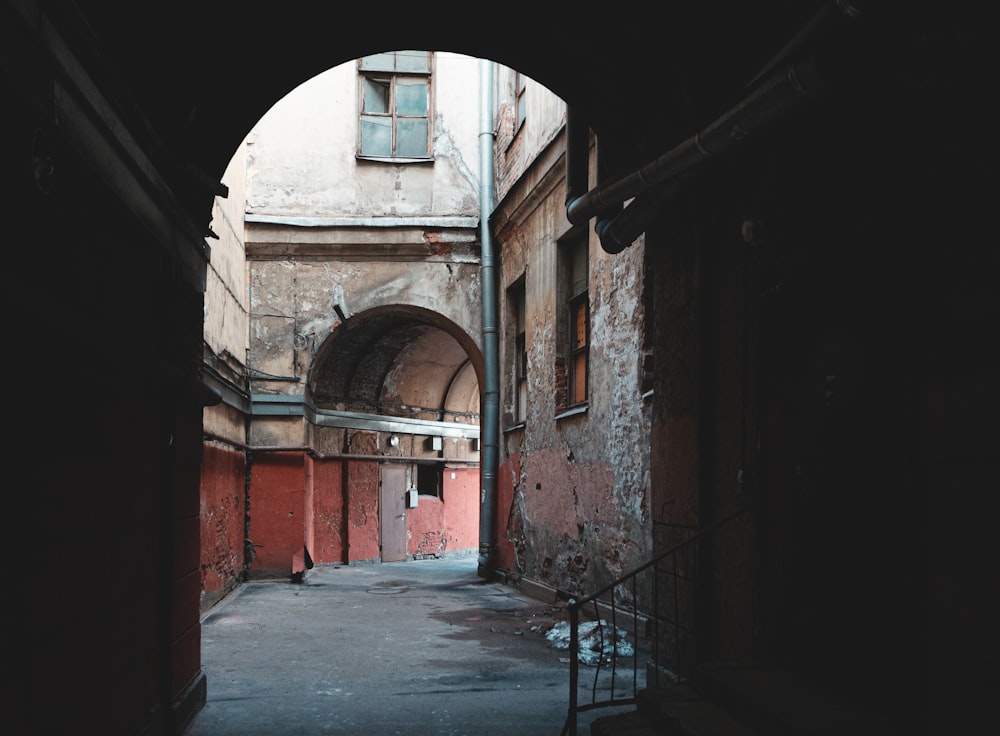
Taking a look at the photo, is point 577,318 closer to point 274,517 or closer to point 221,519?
point 221,519

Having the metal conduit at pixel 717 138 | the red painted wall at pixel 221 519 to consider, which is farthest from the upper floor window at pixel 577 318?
the red painted wall at pixel 221 519

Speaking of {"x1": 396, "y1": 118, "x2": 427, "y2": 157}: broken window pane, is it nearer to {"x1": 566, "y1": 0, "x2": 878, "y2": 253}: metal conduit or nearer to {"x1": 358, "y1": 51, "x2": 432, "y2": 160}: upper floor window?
{"x1": 358, "y1": 51, "x2": 432, "y2": 160}: upper floor window

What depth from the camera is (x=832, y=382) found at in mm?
4176

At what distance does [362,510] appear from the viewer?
1778cm

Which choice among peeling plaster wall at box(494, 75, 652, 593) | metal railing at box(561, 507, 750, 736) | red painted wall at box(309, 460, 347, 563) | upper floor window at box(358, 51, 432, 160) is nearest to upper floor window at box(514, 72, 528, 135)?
peeling plaster wall at box(494, 75, 652, 593)

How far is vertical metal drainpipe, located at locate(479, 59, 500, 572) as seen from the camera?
13828 millimetres

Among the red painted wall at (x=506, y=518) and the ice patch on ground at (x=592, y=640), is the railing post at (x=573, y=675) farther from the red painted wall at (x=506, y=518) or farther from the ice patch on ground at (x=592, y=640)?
the red painted wall at (x=506, y=518)

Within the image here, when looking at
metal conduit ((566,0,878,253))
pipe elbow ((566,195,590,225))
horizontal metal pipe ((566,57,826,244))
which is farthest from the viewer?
pipe elbow ((566,195,590,225))

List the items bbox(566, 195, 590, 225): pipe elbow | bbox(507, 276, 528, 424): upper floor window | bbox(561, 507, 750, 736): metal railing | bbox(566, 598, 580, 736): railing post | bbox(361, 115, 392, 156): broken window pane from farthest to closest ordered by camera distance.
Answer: bbox(361, 115, 392, 156): broken window pane → bbox(507, 276, 528, 424): upper floor window → bbox(566, 195, 590, 225): pipe elbow → bbox(561, 507, 750, 736): metal railing → bbox(566, 598, 580, 736): railing post

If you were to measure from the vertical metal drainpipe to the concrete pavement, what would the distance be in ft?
4.88

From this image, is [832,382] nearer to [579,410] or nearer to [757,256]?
[757,256]

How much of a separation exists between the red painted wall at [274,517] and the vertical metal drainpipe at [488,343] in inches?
117

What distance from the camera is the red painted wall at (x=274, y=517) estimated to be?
557 inches

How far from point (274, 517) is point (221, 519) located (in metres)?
2.33
